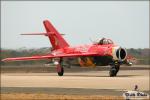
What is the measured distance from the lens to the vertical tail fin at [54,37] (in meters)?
57.7

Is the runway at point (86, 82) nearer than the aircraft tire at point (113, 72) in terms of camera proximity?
Yes

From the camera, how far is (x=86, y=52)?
170 ft

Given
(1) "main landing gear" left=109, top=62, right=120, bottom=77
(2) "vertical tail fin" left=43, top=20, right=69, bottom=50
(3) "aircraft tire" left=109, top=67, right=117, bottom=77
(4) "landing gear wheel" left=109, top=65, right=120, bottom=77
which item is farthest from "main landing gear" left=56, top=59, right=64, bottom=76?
(3) "aircraft tire" left=109, top=67, right=117, bottom=77

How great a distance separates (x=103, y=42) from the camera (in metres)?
49.3

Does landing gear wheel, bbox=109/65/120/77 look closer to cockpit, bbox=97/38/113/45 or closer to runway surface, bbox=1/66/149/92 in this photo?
cockpit, bbox=97/38/113/45

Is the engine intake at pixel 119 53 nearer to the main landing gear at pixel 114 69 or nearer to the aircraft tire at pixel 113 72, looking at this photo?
the main landing gear at pixel 114 69

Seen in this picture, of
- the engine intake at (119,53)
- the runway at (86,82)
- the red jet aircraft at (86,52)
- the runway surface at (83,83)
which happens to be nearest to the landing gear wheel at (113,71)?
the red jet aircraft at (86,52)

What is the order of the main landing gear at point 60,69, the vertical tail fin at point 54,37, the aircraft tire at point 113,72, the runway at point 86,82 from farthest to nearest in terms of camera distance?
the vertical tail fin at point 54,37
the main landing gear at point 60,69
the aircraft tire at point 113,72
the runway at point 86,82

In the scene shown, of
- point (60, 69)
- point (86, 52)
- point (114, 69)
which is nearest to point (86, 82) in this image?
point (114, 69)

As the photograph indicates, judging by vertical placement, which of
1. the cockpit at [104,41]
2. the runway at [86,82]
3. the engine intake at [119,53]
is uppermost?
the cockpit at [104,41]

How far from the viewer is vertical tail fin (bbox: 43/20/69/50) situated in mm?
57656

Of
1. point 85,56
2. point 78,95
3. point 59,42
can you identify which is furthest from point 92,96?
point 59,42

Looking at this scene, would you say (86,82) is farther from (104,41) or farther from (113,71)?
(104,41)

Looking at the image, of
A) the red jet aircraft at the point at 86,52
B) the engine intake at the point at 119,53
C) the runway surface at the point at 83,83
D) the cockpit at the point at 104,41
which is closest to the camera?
the runway surface at the point at 83,83
